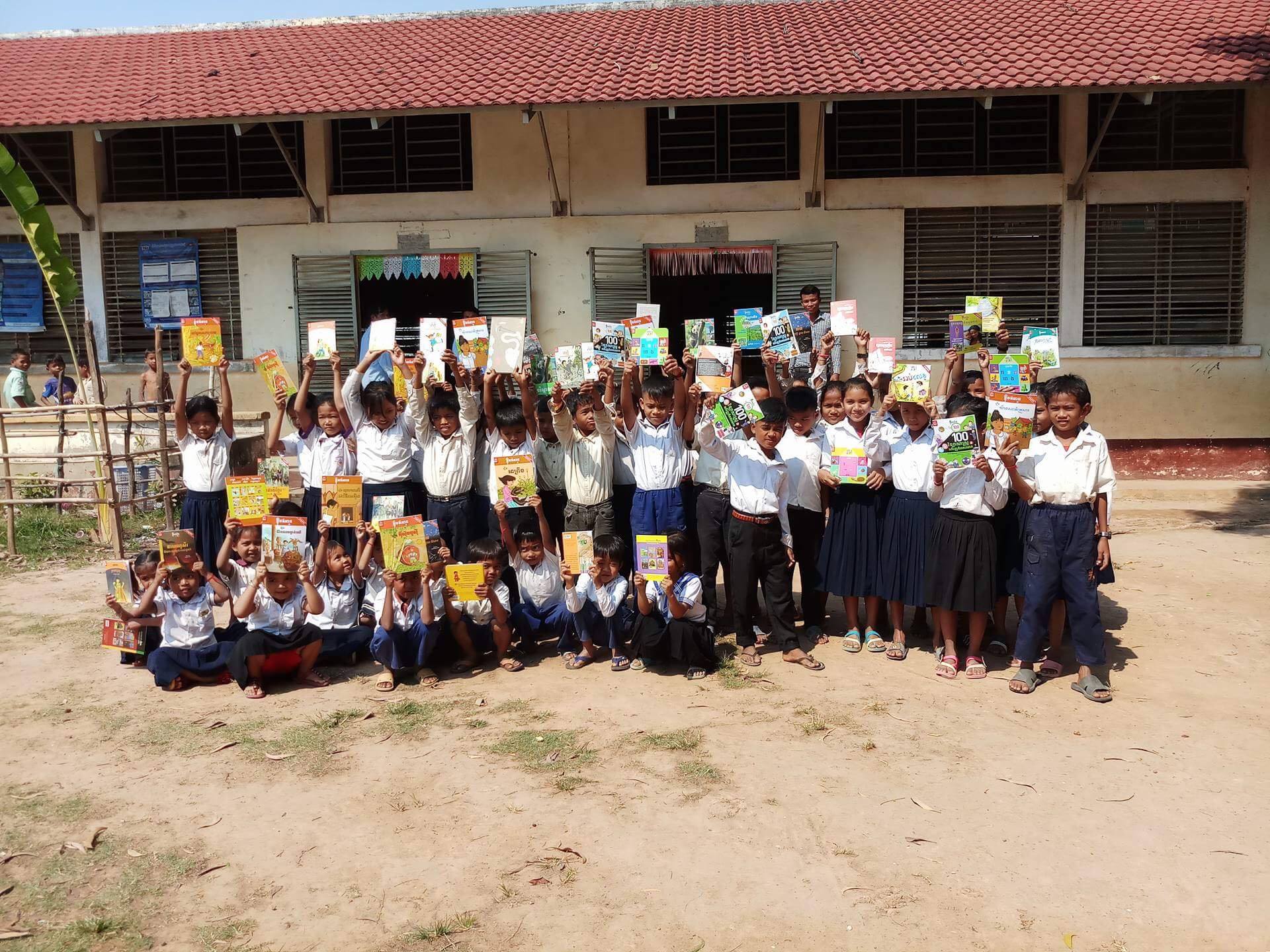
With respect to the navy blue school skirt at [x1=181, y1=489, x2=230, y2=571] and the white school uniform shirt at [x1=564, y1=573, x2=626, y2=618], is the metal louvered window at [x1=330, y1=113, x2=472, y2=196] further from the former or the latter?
the white school uniform shirt at [x1=564, y1=573, x2=626, y2=618]

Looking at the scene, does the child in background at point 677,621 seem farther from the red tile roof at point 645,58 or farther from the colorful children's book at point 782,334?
the red tile roof at point 645,58

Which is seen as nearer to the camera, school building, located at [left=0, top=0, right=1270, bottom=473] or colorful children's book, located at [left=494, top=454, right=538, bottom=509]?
colorful children's book, located at [left=494, top=454, right=538, bottom=509]

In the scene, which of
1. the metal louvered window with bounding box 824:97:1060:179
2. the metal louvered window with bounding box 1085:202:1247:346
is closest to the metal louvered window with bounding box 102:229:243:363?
the metal louvered window with bounding box 824:97:1060:179

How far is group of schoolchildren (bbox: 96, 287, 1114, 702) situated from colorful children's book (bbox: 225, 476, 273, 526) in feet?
0.29

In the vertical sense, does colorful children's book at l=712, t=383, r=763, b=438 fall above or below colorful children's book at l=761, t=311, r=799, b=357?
below

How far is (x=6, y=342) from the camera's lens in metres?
11.5

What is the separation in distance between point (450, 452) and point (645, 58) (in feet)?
21.5

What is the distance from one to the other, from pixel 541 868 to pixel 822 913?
0.89 metres

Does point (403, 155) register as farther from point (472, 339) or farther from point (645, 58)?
point (472, 339)

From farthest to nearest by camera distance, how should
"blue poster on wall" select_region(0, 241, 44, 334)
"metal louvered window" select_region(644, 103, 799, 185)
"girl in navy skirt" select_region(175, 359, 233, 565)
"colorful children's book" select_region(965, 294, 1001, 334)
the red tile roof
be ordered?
"blue poster on wall" select_region(0, 241, 44, 334) < "metal louvered window" select_region(644, 103, 799, 185) < the red tile roof < "colorful children's book" select_region(965, 294, 1001, 334) < "girl in navy skirt" select_region(175, 359, 233, 565)

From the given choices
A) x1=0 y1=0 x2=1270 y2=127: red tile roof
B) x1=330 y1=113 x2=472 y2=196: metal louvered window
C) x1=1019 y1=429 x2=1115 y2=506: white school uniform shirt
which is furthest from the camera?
x1=330 y1=113 x2=472 y2=196: metal louvered window

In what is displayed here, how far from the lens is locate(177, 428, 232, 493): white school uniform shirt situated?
18.6 ft

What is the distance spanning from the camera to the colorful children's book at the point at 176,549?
4.93 meters

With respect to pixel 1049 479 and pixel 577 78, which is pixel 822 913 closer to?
pixel 1049 479
